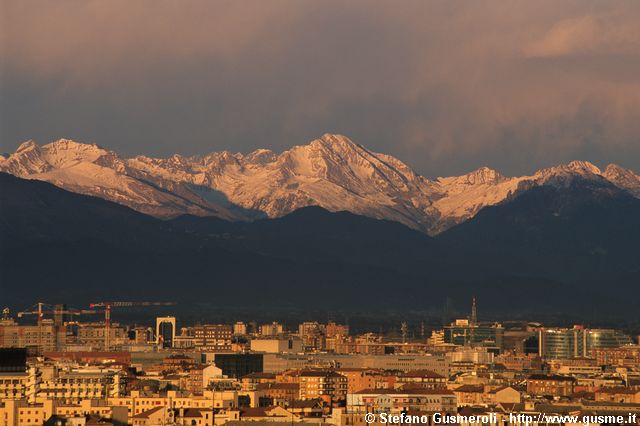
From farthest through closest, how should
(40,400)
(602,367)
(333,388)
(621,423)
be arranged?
(602,367)
(333,388)
(40,400)
(621,423)

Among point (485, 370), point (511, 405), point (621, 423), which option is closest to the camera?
point (621, 423)

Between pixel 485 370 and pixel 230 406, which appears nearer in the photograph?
pixel 230 406

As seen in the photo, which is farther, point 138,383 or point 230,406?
point 138,383

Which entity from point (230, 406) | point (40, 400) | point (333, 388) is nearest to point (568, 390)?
point (333, 388)

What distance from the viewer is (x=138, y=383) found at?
13438cm

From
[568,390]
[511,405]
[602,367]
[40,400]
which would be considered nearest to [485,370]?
[602,367]

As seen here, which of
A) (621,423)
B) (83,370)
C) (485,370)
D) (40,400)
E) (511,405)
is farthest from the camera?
(485,370)

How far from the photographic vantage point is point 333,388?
141750 millimetres

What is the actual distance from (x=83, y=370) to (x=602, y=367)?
77.8 metres

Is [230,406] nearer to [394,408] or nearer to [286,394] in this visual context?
[394,408]

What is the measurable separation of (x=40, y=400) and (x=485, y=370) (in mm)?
79061

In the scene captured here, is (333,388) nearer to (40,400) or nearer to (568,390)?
(568,390)

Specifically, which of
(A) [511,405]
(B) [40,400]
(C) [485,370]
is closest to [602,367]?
(C) [485,370]

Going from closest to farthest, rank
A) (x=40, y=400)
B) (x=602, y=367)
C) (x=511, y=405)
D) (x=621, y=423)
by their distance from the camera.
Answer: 1. (x=621, y=423)
2. (x=40, y=400)
3. (x=511, y=405)
4. (x=602, y=367)
